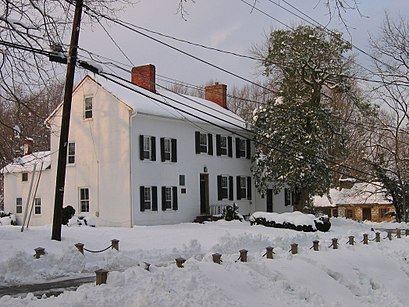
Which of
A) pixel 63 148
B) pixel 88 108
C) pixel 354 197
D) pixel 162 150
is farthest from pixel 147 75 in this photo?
pixel 354 197

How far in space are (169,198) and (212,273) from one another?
23.0m

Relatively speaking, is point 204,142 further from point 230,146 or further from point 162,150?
point 162,150

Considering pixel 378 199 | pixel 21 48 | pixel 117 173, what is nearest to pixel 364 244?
pixel 21 48

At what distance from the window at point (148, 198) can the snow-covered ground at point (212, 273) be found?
30.9 ft

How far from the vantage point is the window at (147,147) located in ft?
105

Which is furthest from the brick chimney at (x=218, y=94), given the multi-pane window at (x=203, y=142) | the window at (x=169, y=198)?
the window at (x=169, y=198)

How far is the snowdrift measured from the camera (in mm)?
29484

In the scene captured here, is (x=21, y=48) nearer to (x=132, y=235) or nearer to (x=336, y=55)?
(x=132, y=235)

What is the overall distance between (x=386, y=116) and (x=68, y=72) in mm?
33649

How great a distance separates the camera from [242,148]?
40.8m

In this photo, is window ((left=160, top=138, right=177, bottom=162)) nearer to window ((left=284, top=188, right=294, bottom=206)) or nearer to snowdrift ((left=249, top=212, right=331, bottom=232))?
snowdrift ((left=249, top=212, right=331, bottom=232))

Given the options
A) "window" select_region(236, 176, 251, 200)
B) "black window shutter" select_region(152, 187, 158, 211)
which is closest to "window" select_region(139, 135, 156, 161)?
"black window shutter" select_region(152, 187, 158, 211)

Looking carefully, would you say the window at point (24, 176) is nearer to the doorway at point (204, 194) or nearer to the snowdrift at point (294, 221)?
the doorway at point (204, 194)

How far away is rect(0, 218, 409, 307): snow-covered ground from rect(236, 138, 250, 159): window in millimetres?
18164
